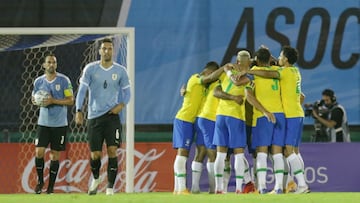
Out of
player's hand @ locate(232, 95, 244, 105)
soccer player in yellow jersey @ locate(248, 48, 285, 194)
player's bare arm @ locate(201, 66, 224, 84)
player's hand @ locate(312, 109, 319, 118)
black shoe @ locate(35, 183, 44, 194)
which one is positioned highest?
player's bare arm @ locate(201, 66, 224, 84)

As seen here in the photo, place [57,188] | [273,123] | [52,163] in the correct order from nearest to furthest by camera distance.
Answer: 1. [273,123]
2. [52,163]
3. [57,188]

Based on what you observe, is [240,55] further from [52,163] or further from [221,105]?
[52,163]

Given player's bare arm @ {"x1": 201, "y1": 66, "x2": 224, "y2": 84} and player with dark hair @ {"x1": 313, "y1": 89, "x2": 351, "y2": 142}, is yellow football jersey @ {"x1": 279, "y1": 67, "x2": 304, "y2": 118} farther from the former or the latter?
player with dark hair @ {"x1": 313, "y1": 89, "x2": 351, "y2": 142}

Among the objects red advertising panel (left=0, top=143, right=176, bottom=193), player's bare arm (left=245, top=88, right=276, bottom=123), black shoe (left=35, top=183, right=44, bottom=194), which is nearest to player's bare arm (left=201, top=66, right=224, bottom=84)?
player's bare arm (left=245, top=88, right=276, bottom=123)

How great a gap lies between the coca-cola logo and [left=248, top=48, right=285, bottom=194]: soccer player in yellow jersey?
3.36m

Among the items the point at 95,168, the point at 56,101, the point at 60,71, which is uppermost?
the point at 60,71

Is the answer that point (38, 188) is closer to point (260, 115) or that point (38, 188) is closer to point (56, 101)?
point (56, 101)

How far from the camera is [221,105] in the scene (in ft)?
50.6

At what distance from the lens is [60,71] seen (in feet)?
61.2

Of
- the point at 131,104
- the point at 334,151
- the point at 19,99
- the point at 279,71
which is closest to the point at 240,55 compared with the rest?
the point at 279,71

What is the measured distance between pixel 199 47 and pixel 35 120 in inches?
104

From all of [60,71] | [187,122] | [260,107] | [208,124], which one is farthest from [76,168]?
[260,107]

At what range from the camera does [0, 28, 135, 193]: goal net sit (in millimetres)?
17719

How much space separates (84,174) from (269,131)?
410 cm
